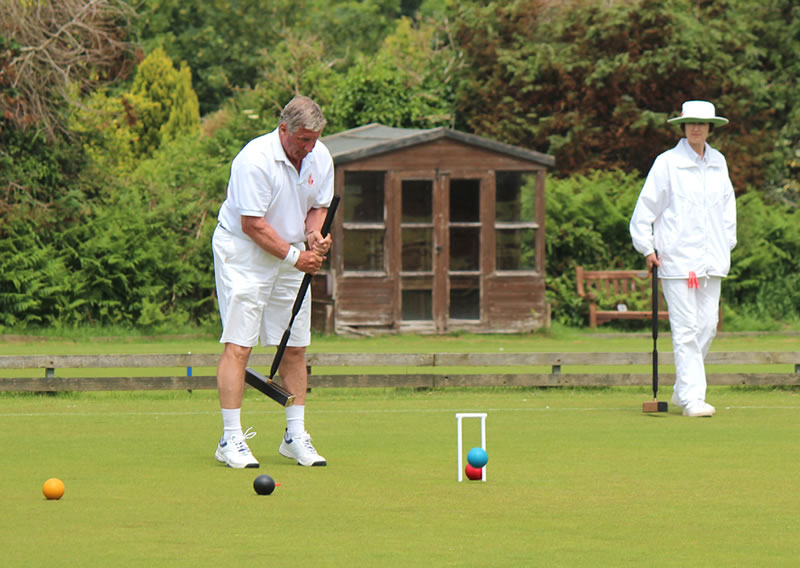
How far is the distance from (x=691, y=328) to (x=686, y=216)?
690 mm

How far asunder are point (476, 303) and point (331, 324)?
72.5 inches

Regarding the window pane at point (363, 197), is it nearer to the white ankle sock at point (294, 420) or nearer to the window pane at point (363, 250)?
the window pane at point (363, 250)

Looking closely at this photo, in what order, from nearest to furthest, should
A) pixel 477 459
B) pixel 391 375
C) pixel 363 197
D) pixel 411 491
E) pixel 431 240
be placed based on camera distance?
pixel 411 491
pixel 477 459
pixel 391 375
pixel 363 197
pixel 431 240

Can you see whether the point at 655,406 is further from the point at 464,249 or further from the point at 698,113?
the point at 464,249

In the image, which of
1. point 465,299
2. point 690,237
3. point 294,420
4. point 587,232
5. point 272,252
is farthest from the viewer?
point 587,232

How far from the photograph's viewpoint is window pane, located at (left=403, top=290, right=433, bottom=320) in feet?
61.6

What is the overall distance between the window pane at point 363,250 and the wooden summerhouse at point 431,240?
0.04 feet

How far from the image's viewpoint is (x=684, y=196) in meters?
9.43

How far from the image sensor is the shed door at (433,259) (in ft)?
61.4

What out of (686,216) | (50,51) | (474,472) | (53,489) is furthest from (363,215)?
(53,489)

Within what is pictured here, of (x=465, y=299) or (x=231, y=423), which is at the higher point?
(x=465, y=299)

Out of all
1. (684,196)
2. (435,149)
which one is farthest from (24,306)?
(684,196)

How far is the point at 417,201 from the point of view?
741 inches

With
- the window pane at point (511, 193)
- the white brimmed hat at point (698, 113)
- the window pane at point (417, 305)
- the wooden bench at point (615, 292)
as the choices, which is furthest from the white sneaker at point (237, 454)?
the wooden bench at point (615, 292)
